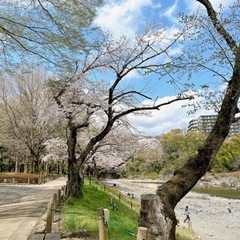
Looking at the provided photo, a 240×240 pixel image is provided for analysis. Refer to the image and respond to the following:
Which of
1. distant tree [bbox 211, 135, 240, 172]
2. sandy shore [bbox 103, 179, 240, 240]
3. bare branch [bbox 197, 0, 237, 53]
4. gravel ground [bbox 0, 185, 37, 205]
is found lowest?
sandy shore [bbox 103, 179, 240, 240]

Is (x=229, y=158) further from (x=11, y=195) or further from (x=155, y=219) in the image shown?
(x=155, y=219)

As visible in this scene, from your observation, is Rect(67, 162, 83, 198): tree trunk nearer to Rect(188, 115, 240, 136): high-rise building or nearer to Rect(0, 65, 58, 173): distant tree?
Rect(188, 115, 240, 136): high-rise building

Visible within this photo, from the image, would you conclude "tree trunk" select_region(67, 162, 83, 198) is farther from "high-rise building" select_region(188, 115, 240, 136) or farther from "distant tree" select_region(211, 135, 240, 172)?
"distant tree" select_region(211, 135, 240, 172)

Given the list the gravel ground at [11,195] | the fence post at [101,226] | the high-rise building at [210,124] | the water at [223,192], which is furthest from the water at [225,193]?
the fence post at [101,226]

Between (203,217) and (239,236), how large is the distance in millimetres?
6481

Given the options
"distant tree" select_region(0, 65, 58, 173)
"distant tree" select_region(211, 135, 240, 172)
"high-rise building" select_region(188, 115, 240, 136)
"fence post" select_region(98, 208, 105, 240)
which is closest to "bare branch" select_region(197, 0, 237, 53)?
"high-rise building" select_region(188, 115, 240, 136)

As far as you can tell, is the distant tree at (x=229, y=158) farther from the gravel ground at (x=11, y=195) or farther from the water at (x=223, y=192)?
the gravel ground at (x=11, y=195)

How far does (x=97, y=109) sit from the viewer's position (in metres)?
14.1

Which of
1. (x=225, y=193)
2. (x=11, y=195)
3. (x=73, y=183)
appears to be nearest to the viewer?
(x=73, y=183)

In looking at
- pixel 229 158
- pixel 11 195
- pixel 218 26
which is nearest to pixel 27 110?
pixel 11 195

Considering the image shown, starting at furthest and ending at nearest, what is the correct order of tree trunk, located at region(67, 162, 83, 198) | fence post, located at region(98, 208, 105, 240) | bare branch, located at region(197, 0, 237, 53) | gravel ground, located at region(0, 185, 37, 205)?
gravel ground, located at region(0, 185, 37, 205) < tree trunk, located at region(67, 162, 83, 198) < bare branch, located at region(197, 0, 237, 53) < fence post, located at region(98, 208, 105, 240)

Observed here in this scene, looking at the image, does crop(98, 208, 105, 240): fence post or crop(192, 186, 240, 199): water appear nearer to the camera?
crop(98, 208, 105, 240): fence post

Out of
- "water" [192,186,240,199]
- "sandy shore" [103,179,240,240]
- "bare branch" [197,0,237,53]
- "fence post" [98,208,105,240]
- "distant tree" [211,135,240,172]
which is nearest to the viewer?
"fence post" [98,208,105,240]

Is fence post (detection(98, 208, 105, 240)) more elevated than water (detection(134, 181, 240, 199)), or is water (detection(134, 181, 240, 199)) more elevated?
fence post (detection(98, 208, 105, 240))
